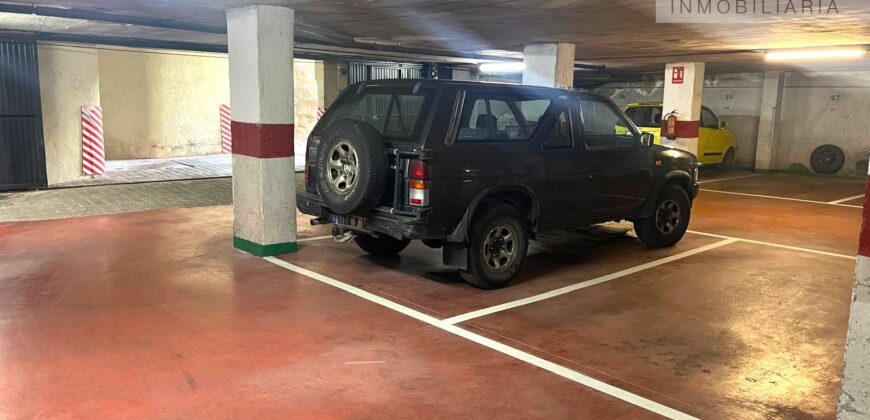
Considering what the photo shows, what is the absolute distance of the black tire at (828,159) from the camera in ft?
51.2

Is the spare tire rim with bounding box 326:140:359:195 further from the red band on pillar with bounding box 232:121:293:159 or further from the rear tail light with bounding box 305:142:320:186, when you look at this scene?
the red band on pillar with bounding box 232:121:293:159

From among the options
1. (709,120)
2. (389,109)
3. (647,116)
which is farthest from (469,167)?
(709,120)

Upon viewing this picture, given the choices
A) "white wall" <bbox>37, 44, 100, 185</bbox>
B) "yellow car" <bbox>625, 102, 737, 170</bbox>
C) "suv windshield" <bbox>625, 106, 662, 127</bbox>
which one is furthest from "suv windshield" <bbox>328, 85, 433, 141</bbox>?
"suv windshield" <bbox>625, 106, 662, 127</bbox>

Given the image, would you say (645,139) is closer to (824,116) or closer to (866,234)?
(866,234)

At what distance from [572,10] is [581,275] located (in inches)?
111

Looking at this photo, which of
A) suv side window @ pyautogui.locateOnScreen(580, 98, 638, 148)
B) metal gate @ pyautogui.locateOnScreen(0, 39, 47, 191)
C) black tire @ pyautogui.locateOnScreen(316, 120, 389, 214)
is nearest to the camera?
black tire @ pyautogui.locateOnScreen(316, 120, 389, 214)

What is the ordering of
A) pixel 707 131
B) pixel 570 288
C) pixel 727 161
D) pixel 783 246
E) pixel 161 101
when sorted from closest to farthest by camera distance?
1. pixel 570 288
2. pixel 783 246
3. pixel 707 131
4. pixel 727 161
5. pixel 161 101

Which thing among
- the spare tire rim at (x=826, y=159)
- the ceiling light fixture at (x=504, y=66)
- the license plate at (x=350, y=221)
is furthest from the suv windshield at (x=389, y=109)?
the spare tire rim at (x=826, y=159)

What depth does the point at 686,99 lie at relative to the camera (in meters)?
13.1

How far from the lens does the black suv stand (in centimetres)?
531

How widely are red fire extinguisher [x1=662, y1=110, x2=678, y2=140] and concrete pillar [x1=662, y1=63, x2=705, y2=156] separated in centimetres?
6

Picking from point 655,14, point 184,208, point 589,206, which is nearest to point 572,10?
point 655,14

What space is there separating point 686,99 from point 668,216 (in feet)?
21.0

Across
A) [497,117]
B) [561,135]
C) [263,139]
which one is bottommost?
[263,139]
